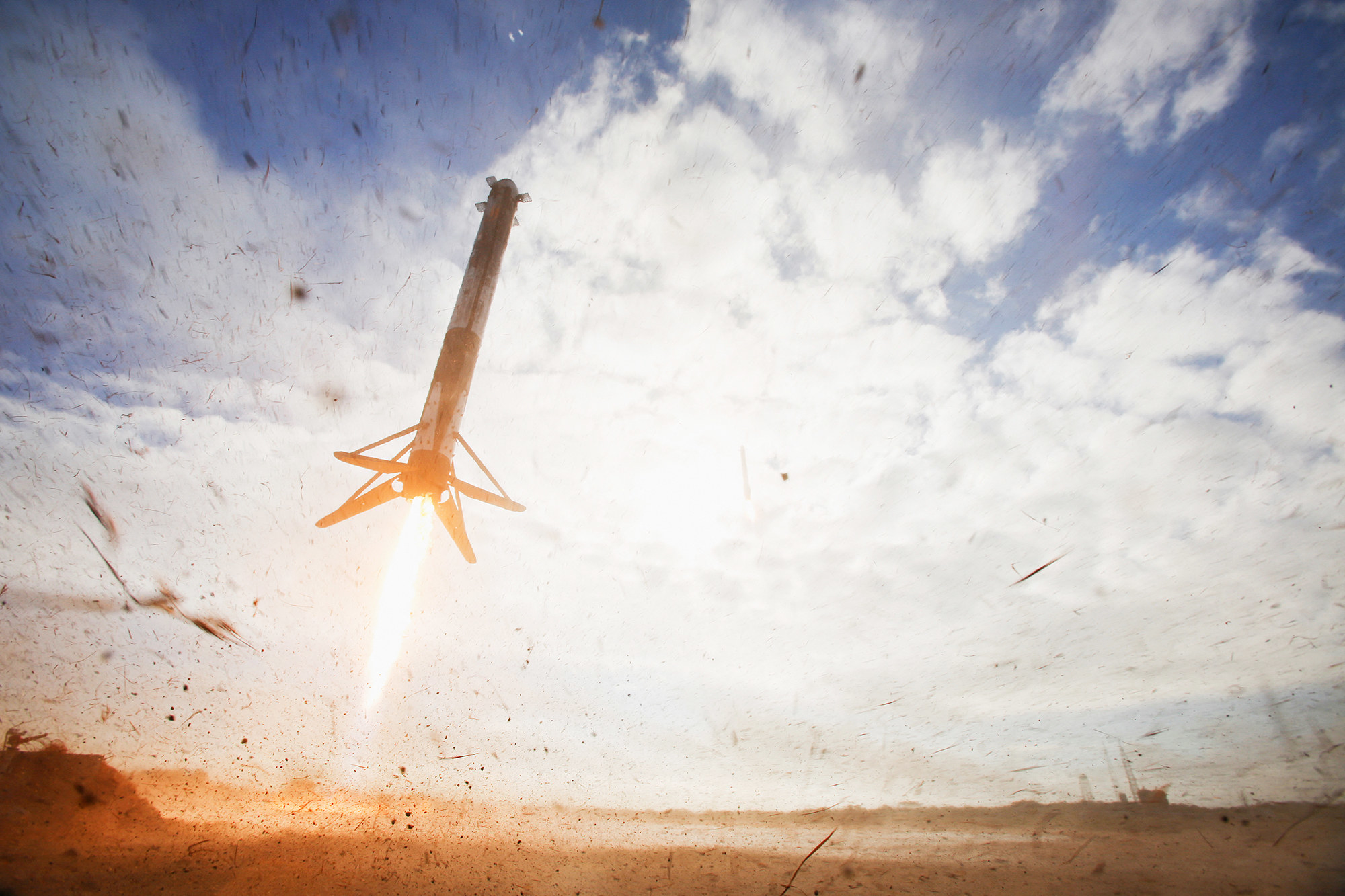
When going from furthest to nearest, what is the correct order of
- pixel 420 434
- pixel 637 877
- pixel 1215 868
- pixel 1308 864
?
pixel 1308 864 < pixel 1215 868 < pixel 637 877 < pixel 420 434

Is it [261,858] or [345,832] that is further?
[345,832]

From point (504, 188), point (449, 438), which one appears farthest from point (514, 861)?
point (504, 188)

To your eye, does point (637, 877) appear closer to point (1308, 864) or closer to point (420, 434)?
point (420, 434)

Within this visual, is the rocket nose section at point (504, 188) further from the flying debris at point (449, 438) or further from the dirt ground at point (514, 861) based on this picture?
the dirt ground at point (514, 861)

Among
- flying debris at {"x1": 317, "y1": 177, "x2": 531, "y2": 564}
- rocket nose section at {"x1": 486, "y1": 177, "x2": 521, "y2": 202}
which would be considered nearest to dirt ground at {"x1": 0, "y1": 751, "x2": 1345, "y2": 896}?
flying debris at {"x1": 317, "y1": 177, "x2": 531, "y2": 564}

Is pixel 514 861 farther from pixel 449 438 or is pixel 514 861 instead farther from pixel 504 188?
pixel 504 188

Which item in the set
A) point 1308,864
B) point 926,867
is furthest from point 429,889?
point 1308,864

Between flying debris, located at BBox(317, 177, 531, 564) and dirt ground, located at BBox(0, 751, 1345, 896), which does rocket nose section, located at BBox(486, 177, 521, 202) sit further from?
dirt ground, located at BBox(0, 751, 1345, 896)

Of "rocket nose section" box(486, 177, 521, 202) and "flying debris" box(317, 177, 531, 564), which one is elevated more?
"rocket nose section" box(486, 177, 521, 202)
